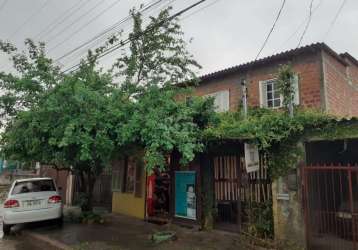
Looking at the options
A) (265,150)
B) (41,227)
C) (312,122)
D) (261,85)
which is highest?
(261,85)

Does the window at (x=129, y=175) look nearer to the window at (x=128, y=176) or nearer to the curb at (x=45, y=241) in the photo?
the window at (x=128, y=176)

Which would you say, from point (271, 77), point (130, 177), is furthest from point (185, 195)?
point (271, 77)

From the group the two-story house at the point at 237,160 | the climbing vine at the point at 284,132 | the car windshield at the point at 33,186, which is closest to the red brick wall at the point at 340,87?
the two-story house at the point at 237,160

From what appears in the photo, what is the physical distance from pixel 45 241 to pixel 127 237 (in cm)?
227

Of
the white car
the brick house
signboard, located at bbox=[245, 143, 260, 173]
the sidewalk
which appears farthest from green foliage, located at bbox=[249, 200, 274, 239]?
the white car

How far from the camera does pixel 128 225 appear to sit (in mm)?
9945

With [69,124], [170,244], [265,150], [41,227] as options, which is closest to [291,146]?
[265,150]

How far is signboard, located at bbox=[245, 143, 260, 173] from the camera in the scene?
284 inches

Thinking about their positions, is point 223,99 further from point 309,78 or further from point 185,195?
point 185,195

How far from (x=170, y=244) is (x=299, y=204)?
10.9 ft

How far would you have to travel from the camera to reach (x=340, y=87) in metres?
11.4

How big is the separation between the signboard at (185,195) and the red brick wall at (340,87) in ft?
18.4

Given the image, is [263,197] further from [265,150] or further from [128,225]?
[128,225]

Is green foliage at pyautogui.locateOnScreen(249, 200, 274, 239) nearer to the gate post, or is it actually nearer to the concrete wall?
the gate post
